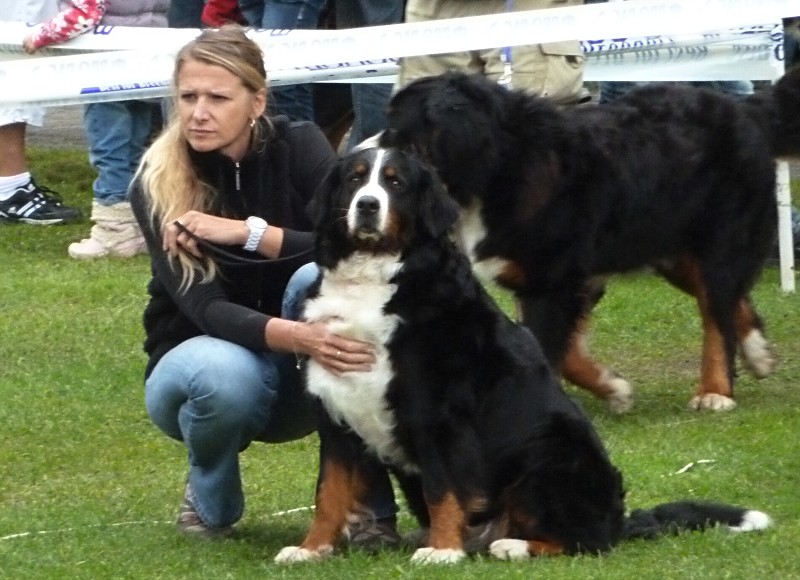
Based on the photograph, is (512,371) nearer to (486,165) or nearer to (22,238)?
(486,165)

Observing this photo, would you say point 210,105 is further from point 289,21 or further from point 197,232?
point 289,21

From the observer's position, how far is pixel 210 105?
14.7ft

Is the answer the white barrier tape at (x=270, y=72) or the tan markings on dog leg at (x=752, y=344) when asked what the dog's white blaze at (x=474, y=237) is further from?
the white barrier tape at (x=270, y=72)

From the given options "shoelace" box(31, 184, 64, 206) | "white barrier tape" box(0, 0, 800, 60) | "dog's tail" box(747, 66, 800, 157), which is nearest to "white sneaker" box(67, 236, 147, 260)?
"shoelace" box(31, 184, 64, 206)

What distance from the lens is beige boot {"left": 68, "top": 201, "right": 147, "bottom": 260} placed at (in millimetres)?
8844

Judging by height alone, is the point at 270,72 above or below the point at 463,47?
below

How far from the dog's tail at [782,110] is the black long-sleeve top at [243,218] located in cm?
244

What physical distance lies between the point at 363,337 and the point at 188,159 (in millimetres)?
763

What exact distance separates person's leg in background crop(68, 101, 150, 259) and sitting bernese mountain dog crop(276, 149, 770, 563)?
4702 millimetres

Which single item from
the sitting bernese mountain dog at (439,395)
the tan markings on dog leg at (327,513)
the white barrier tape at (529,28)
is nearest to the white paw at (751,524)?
the sitting bernese mountain dog at (439,395)

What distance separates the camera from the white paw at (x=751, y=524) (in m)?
4.36

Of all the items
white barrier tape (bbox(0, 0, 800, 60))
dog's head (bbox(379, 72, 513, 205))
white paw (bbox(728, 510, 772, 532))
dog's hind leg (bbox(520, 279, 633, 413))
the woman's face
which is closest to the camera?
white paw (bbox(728, 510, 772, 532))

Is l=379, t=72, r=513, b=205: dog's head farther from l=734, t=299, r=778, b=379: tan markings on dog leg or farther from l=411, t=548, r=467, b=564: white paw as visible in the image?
l=411, t=548, r=467, b=564: white paw

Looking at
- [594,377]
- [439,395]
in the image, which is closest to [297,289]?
[439,395]
